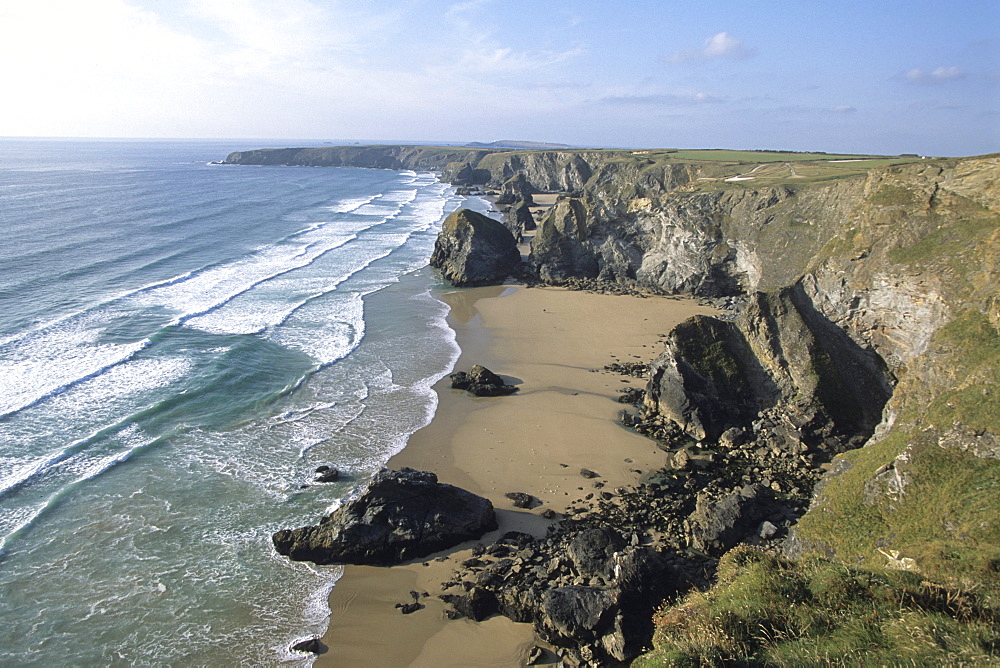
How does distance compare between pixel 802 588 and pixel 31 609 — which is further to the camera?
pixel 31 609

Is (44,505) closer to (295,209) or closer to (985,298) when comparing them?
(985,298)

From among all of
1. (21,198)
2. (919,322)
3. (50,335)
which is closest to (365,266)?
(50,335)

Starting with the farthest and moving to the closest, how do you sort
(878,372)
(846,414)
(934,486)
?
(878,372)
(846,414)
(934,486)

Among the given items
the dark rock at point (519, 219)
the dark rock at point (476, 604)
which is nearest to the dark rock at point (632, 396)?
the dark rock at point (476, 604)

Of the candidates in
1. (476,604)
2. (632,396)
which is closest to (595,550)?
(476,604)

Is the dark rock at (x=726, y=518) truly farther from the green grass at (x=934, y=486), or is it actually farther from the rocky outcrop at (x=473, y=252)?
the rocky outcrop at (x=473, y=252)

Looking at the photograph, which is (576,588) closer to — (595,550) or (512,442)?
(595,550)
